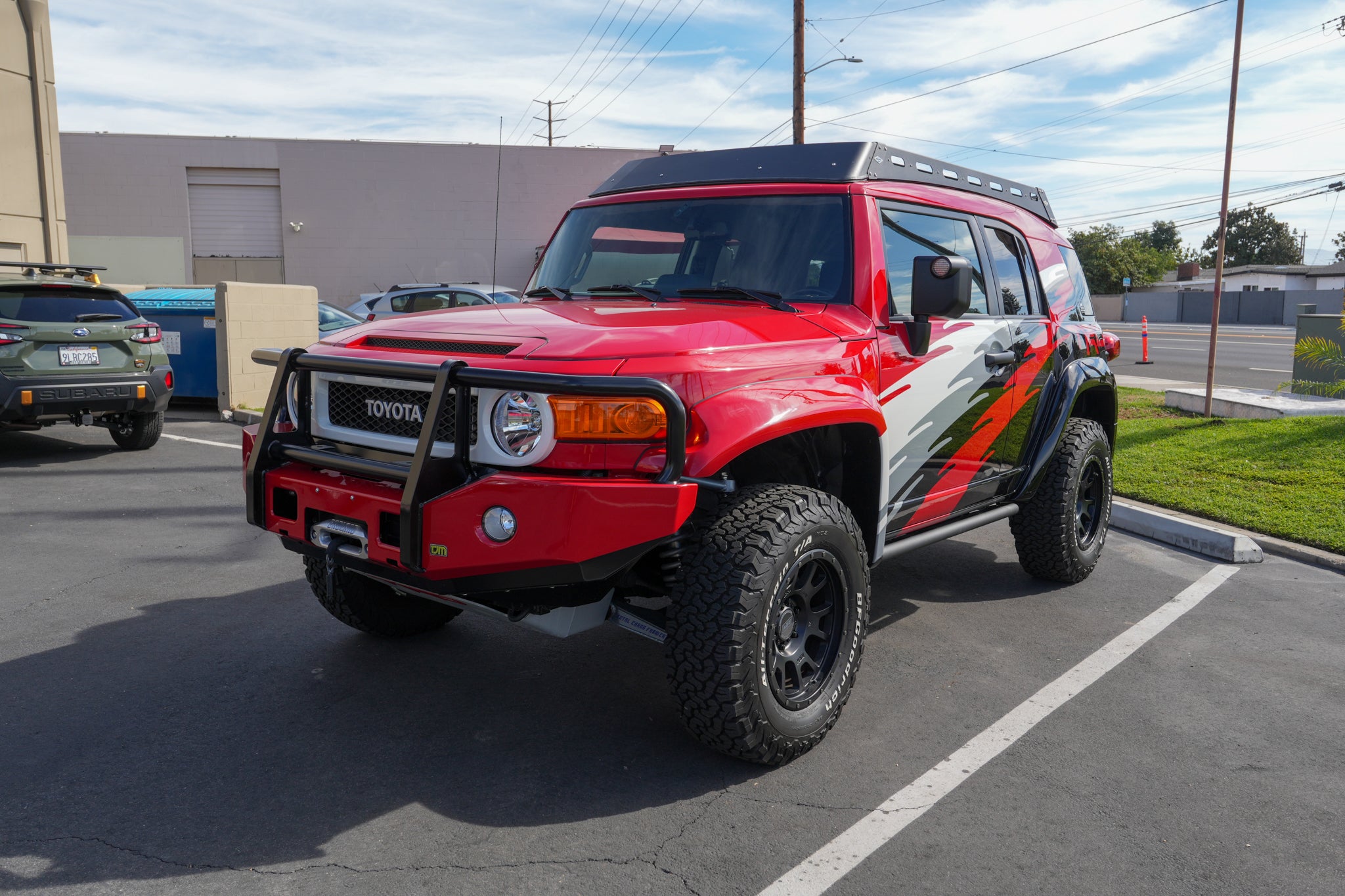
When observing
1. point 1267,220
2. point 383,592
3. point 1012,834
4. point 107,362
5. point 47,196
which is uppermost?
point 1267,220

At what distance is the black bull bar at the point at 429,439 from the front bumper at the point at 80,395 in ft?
19.7

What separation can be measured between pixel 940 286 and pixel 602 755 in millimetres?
2140

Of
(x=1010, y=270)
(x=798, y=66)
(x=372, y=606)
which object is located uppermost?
(x=798, y=66)

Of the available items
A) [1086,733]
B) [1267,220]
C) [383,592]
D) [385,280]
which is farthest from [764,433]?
[1267,220]

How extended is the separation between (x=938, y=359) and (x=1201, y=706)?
5.69 feet

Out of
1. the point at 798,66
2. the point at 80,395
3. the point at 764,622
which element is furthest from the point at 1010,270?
the point at 798,66

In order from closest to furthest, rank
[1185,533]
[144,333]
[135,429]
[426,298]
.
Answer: [1185,533] < [144,333] < [135,429] < [426,298]

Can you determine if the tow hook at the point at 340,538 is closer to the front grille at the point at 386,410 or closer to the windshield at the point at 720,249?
the front grille at the point at 386,410

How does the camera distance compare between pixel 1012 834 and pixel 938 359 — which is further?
pixel 938 359

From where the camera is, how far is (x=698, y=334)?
3.28 metres

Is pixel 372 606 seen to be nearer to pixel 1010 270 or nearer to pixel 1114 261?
pixel 1010 270

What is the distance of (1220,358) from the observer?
82.4ft

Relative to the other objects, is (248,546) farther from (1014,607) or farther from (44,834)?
(1014,607)

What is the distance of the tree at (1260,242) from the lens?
10112 cm
